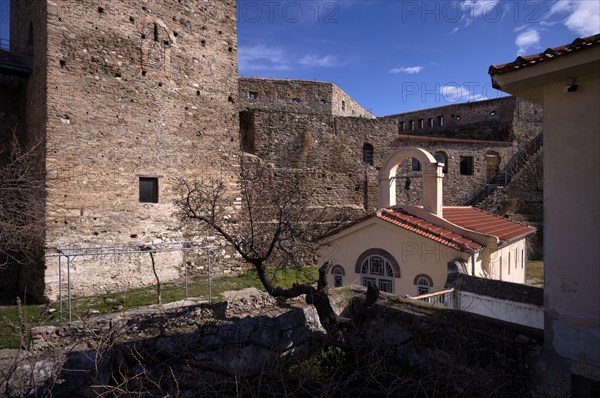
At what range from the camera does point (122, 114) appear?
448 inches

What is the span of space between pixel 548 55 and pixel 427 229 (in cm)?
639

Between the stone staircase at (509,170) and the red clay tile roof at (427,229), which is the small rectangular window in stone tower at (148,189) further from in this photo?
the stone staircase at (509,170)

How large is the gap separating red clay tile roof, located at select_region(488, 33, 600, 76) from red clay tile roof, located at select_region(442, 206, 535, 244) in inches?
289

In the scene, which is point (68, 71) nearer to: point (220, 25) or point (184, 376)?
point (220, 25)

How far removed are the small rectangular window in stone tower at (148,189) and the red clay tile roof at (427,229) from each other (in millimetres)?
6879

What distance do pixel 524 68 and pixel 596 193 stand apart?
1465 millimetres

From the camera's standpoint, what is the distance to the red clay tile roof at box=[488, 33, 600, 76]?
3598mm

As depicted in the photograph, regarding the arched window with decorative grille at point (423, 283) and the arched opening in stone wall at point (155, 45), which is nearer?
the arched window with decorative grille at point (423, 283)

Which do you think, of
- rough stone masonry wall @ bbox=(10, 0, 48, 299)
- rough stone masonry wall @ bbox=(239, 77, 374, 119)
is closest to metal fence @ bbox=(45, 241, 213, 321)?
rough stone masonry wall @ bbox=(10, 0, 48, 299)

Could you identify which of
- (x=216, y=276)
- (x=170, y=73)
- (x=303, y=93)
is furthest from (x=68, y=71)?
(x=303, y=93)

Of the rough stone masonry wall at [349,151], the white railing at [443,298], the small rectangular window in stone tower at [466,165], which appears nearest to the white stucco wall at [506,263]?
the white railing at [443,298]

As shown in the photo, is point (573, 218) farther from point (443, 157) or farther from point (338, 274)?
point (443, 157)

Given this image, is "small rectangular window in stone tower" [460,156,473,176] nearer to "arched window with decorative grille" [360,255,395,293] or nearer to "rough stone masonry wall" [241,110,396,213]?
"rough stone masonry wall" [241,110,396,213]

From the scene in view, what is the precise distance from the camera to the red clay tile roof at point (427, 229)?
360 inches
